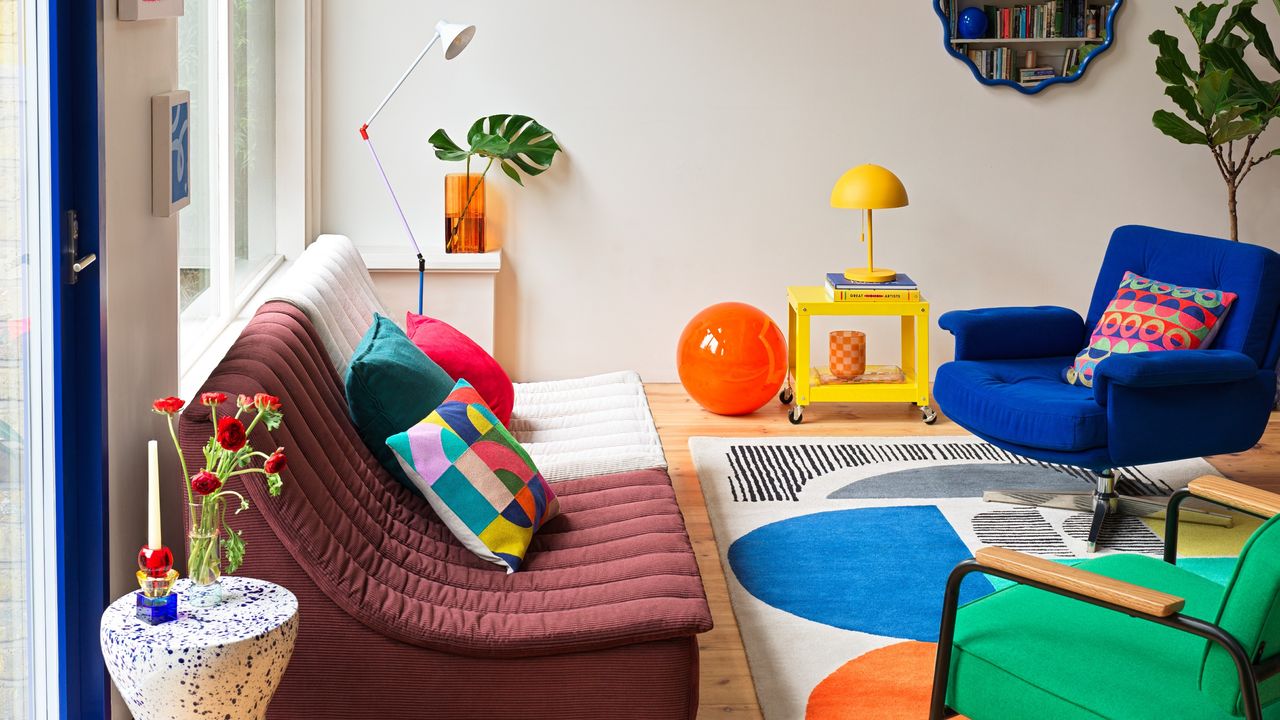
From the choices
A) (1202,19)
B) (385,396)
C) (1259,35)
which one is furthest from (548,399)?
(1259,35)

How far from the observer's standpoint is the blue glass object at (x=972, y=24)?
5.54 metres

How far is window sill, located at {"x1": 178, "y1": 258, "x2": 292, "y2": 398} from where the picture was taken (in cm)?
316

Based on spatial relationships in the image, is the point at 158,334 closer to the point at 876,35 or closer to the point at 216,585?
the point at 216,585

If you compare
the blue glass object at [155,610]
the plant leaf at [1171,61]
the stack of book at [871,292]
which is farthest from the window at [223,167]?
the plant leaf at [1171,61]

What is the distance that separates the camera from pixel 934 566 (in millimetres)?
3656

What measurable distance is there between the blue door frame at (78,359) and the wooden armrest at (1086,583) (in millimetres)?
1508

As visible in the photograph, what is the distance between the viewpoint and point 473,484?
277cm

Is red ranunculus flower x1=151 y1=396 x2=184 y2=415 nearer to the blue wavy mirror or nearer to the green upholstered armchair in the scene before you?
the green upholstered armchair

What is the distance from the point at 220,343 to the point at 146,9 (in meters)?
1.46

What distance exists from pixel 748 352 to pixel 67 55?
339 cm

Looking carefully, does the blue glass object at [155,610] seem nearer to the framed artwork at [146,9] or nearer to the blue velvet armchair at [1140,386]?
the framed artwork at [146,9]

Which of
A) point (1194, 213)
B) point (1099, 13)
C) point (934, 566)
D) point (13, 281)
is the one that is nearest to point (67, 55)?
point (13, 281)

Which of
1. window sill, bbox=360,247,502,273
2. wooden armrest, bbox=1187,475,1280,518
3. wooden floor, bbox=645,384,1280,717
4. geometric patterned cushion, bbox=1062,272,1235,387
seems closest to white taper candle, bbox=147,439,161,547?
wooden floor, bbox=645,384,1280,717

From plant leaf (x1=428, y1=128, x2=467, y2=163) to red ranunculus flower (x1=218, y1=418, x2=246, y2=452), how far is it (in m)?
3.40
